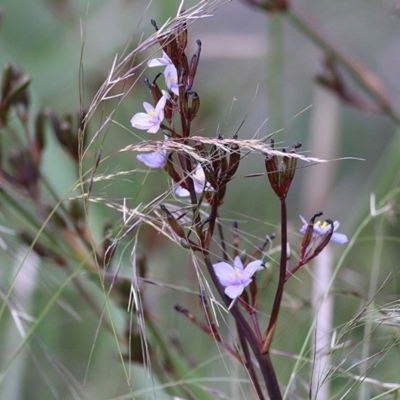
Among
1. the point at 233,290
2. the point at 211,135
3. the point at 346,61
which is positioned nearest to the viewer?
the point at 233,290

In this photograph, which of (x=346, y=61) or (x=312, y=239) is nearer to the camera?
(x=312, y=239)

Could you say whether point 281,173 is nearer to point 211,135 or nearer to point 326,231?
point 326,231

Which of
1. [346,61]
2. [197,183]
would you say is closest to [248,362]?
[197,183]

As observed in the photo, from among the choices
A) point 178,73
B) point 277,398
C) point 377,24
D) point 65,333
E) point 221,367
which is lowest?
point 65,333

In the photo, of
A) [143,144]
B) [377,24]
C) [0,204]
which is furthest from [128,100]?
[143,144]

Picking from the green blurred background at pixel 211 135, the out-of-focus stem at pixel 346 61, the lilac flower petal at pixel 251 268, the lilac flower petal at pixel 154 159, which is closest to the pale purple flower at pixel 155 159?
the lilac flower petal at pixel 154 159

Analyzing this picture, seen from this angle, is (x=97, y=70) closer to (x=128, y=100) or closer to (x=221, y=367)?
(x=128, y=100)

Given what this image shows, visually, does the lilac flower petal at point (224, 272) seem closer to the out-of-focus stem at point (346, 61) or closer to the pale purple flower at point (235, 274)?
the pale purple flower at point (235, 274)
